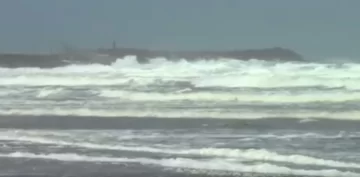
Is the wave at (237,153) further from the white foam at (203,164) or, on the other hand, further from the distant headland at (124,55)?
the distant headland at (124,55)

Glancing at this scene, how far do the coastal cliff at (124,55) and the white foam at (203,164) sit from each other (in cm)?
867

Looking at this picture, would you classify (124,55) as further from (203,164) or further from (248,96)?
(203,164)

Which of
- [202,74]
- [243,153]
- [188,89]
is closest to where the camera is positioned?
[243,153]

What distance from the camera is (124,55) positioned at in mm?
19281

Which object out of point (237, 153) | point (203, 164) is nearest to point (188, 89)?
point (237, 153)

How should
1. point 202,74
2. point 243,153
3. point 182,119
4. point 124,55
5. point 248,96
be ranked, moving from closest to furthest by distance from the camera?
1. point 243,153
2. point 182,119
3. point 248,96
4. point 124,55
5. point 202,74

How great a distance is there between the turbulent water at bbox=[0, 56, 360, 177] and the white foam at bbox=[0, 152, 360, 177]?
0.5 inches

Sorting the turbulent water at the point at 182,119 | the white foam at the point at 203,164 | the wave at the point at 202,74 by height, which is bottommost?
the white foam at the point at 203,164

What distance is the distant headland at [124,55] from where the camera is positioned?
17203 millimetres

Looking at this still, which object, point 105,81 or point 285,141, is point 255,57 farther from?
point 285,141

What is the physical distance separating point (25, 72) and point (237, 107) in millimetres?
10550

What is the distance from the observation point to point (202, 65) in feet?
65.7

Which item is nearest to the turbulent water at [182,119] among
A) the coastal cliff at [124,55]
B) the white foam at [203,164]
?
the white foam at [203,164]

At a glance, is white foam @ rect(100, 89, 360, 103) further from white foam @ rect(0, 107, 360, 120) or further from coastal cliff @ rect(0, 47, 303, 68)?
white foam @ rect(0, 107, 360, 120)
